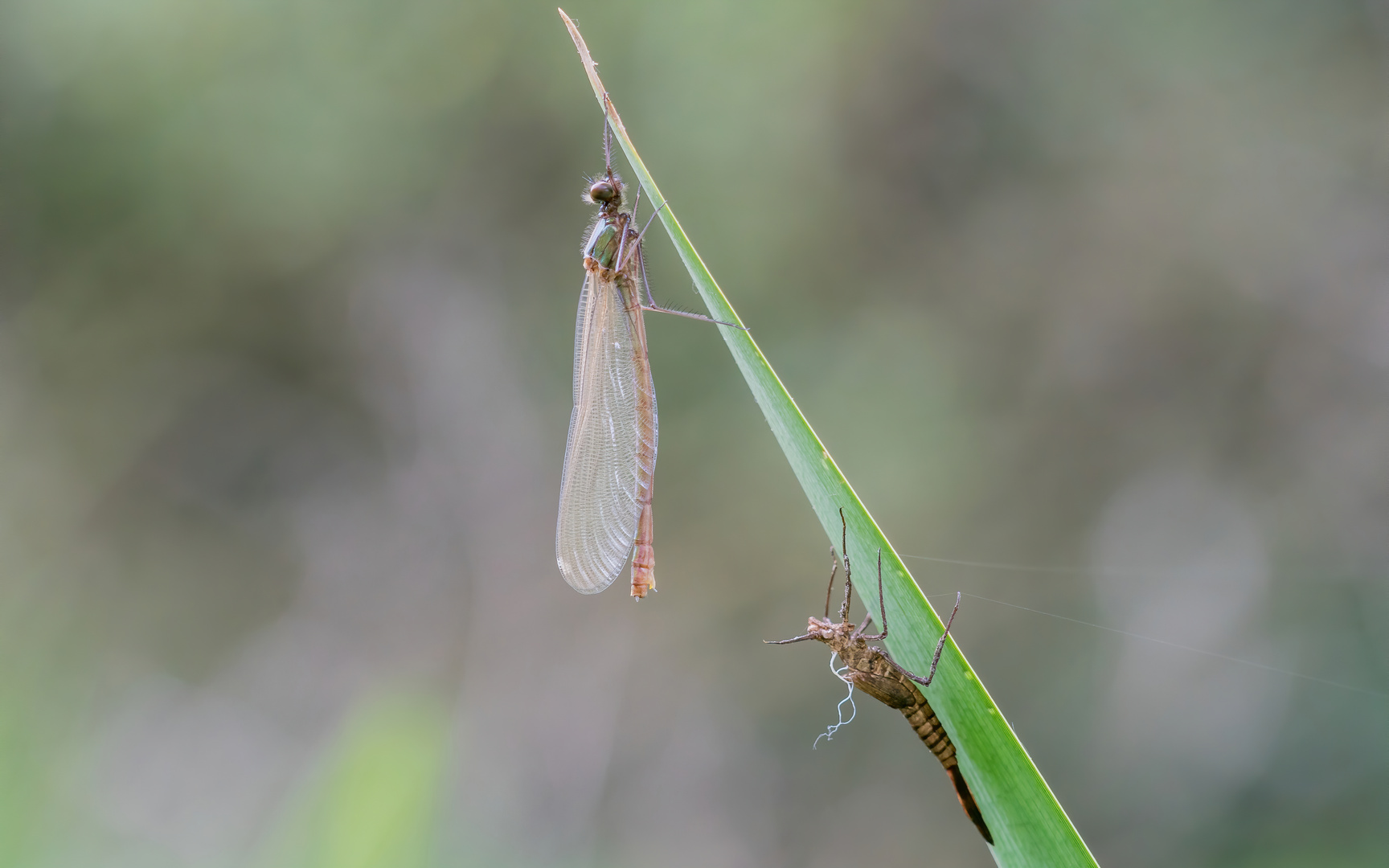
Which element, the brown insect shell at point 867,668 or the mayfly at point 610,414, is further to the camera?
the mayfly at point 610,414

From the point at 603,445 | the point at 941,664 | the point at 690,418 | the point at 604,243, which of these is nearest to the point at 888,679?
the point at 941,664

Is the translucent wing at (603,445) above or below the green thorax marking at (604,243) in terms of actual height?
below

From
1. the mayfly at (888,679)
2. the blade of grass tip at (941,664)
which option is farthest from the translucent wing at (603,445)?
the blade of grass tip at (941,664)

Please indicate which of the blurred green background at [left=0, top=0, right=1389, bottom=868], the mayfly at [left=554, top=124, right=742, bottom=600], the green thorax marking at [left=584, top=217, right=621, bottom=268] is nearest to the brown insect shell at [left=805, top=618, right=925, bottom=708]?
the mayfly at [left=554, top=124, right=742, bottom=600]

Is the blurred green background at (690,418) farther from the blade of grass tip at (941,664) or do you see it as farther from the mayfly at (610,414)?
the blade of grass tip at (941,664)

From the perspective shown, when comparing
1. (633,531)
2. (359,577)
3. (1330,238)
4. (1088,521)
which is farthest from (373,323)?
(1330,238)

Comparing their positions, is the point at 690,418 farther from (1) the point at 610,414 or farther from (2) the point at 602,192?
(2) the point at 602,192
